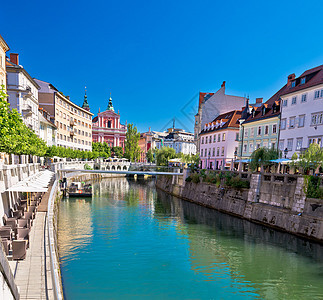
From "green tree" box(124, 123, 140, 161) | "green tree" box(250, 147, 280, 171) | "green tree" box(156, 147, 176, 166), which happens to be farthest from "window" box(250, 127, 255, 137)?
"green tree" box(124, 123, 140, 161)

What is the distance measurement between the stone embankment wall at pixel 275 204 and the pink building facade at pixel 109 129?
73207mm

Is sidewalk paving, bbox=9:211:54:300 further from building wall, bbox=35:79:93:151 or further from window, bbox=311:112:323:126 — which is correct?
building wall, bbox=35:79:93:151

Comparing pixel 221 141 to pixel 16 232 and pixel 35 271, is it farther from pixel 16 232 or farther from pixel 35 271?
pixel 35 271

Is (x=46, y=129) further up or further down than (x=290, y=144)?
further up

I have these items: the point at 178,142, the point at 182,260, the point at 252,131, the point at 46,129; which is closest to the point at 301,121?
the point at 252,131

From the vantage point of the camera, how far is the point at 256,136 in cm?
3828

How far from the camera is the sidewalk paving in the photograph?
23.9ft

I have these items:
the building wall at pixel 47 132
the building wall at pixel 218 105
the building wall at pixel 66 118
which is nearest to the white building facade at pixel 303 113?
the building wall at pixel 218 105

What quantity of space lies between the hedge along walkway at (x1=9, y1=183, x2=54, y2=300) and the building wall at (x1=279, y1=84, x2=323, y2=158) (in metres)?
29.5

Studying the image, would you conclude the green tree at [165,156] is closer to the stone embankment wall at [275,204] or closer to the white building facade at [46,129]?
the stone embankment wall at [275,204]

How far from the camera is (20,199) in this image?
1872 centimetres

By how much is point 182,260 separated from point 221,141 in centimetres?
3403

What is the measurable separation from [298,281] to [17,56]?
4505 cm

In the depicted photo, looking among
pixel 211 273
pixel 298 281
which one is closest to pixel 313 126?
pixel 298 281
